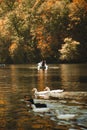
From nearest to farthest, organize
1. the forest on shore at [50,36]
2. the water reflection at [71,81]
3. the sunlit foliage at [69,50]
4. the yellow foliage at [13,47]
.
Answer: the water reflection at [71,81] < the sunlit foliage at [69,50] < the forest on shore at [50,36] < the yellow foliage at [13,47]

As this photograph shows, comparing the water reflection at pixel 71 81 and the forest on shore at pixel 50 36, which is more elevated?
the forest on shore at pixel 50 36

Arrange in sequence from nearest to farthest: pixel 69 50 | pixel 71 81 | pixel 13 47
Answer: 1. pixel 71 81
2. pixel 69 50
3. pixel 13 47

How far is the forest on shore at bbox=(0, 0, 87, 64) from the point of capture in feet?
404

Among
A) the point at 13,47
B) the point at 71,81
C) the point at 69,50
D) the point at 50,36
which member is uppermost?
the point at 50,36

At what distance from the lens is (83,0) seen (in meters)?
127

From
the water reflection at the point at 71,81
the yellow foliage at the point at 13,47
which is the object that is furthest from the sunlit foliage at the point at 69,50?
the water reflection at the point at 71,81

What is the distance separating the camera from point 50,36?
12744cm

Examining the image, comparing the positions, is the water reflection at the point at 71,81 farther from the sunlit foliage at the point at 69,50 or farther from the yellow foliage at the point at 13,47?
the yellow foliage at the point at 13,47

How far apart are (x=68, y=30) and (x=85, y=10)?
7680 millimetres

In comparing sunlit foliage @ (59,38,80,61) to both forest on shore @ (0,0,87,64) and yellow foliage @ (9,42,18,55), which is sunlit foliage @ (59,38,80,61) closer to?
forest on shore @ (0,0,87,64)

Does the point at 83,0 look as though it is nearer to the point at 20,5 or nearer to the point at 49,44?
the point at 49,44

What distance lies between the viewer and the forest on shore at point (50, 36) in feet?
404

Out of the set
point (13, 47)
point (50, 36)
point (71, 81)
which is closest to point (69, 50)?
point (50, 36)

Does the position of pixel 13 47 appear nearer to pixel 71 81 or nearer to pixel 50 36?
pixel 50 36
